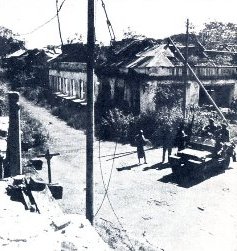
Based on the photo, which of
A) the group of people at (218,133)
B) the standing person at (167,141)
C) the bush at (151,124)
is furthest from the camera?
the bush at (151,124)

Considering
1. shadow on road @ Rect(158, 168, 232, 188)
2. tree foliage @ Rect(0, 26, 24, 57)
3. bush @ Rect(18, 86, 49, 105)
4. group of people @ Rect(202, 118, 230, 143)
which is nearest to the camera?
shadow on road @ Rect(158, 168, 232, 188)

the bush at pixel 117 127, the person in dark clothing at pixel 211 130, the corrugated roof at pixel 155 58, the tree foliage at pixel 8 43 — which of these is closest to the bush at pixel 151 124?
the bush at pixel 117 127

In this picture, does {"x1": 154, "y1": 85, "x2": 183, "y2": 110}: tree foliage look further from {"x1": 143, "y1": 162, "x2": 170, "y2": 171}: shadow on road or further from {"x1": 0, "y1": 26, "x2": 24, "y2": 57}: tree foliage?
{"x1": 0, "y1": 26, "x2": 24, "y2": 57}: tree foliage

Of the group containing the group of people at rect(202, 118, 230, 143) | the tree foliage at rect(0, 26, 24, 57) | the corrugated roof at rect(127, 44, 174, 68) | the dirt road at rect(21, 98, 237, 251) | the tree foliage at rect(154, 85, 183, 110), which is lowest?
the dirt road at rect(21, 98, 237, 251)

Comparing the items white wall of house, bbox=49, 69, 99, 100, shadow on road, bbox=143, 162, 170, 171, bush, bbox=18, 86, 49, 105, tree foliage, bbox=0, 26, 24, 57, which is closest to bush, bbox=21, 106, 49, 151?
shadow on road, bbox=143, 162, 170, 171

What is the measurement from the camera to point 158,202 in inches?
439

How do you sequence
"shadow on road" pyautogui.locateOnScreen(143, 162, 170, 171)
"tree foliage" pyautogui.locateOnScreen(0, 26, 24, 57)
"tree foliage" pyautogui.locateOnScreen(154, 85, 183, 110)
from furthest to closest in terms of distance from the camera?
"tree foliage" pyautogui.locateOnScreen(0, 26, 24, 57)
"tree foliage" pyautogui.locateOnScreen(154, 85, 183, 110)
"shadow on road" pyautogui.locateOnScreen(143, 162, 170, 171)

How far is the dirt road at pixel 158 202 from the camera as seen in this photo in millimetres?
8922

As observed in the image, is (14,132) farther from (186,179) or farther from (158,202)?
(186,179)

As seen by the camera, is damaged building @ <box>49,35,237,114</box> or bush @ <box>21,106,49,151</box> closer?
bush @ <box>21,106,49,151</box>

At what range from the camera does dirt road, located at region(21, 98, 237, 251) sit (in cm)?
892

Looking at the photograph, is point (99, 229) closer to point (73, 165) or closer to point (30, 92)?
point (73, 165)

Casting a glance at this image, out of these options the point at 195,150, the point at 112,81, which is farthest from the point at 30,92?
the point at 195,150

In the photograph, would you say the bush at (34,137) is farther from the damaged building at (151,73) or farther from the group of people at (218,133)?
the group of people at (218,133)
